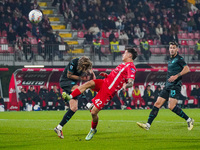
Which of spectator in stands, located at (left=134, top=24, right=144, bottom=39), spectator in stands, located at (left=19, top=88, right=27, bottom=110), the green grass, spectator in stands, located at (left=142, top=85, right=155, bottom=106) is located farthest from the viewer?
spectator in stands, located at (left=134, top=24, right=144, bottom=39)

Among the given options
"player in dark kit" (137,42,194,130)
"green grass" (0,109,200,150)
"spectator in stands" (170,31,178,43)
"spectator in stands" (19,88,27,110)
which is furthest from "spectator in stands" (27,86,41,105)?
"player in dark kit" (137,42,194,130)

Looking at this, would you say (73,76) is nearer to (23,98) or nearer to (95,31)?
(23,98)

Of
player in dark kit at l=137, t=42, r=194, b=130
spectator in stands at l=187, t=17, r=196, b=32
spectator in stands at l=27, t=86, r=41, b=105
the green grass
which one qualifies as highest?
spectator in stands at l=187, t=17, r=196, b=32

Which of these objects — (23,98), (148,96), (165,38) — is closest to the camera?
(23,98)

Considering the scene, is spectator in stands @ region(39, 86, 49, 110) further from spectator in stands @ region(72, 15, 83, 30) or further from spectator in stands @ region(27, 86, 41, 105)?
spectator in stands @ region(72, 15, 83, 30)

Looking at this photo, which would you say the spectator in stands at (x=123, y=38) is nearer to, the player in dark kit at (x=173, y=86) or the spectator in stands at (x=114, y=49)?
the spectator in stands at (x=114, y=49)

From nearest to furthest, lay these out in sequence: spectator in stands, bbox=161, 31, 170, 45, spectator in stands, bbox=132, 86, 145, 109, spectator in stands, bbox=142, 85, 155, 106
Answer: spectator in stands, bbox=142, 85, 155, 106, spectator in stands, bbox=132, 86, 145, 109, spectator in stands, bbox=161, 31, 170, 45

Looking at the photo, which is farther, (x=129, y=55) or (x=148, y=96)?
(x=148, y=96)

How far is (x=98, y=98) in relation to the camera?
356 inches

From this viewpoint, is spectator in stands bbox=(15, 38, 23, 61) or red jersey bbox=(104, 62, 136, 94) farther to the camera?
spectator in stands bbox=(15, 38, 23, 61)

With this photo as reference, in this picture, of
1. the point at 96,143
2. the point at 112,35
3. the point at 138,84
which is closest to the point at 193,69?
the point at 138,84

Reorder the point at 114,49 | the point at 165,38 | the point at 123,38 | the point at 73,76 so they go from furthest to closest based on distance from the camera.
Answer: the point at 165,38 → the point at 123,38 → the point at 114,49 → the point at 73,76

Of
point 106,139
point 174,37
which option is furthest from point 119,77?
point 174,37

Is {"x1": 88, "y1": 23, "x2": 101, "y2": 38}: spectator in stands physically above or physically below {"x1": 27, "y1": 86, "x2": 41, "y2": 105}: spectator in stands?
above
